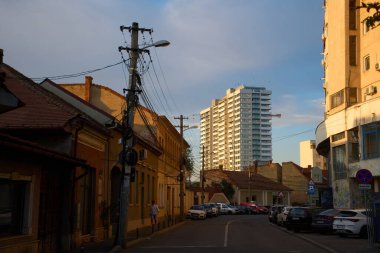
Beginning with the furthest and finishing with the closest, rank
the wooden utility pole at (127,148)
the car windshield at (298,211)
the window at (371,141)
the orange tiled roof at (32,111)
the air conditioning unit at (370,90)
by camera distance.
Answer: the air conditioning unit at (370,90), the window at (371,141), the car windshield at (298,211), the wooden utility pole at (127,148), the orange tiled roof at (32,111)

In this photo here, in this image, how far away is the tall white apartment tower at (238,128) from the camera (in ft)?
369

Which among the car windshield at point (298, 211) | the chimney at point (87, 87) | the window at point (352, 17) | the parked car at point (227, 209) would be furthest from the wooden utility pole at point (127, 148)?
the parked car at point (227, 209)

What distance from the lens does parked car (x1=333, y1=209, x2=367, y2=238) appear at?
85.8 feet

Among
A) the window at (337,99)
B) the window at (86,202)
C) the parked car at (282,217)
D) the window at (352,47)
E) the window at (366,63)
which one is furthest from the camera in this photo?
the window at (337,99)

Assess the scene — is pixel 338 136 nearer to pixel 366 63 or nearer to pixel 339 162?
pixel 339 162

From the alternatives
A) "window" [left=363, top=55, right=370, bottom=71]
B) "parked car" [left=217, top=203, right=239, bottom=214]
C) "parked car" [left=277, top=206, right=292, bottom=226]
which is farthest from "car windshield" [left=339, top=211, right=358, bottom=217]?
"parked car" [left=217, top=203, right=239, bottom=214]

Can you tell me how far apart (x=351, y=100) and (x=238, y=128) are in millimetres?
79078

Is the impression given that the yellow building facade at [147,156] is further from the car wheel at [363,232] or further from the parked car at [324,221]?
the car wheel at [363,232]

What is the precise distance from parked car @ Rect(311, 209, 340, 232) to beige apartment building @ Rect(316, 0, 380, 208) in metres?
6.16

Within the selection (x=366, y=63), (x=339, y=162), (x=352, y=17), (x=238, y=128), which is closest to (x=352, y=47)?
(x=366, y=63)

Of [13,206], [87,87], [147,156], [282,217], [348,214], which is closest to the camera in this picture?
[13,206]

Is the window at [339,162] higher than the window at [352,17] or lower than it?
lower

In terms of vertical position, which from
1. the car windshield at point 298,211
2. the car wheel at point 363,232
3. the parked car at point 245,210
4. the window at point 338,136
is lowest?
the parked car at point 245,210

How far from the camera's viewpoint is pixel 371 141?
118ft
